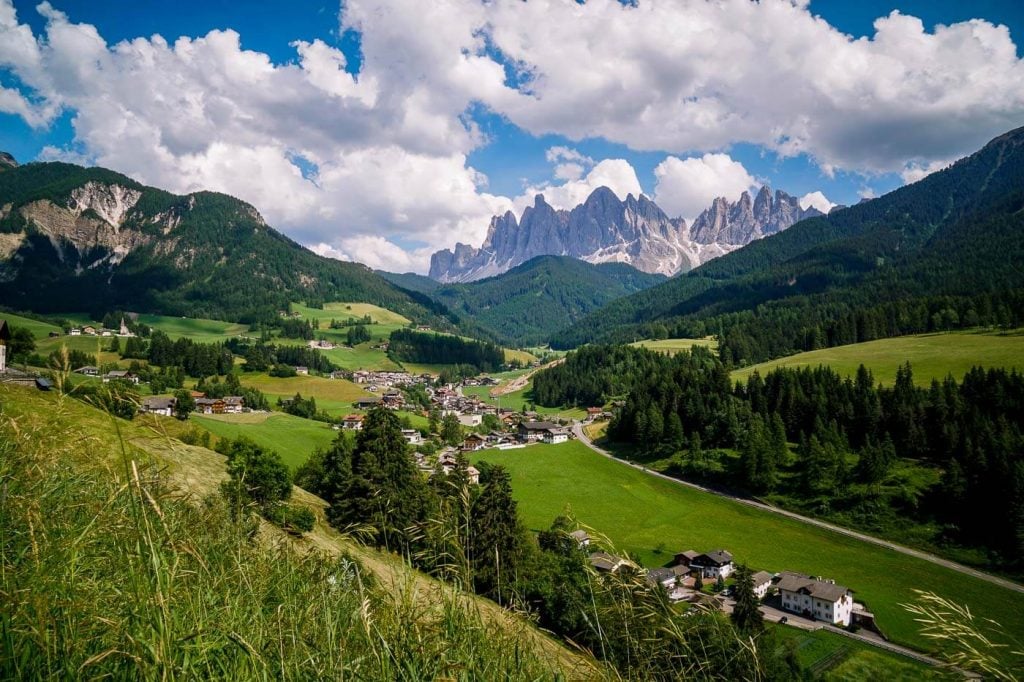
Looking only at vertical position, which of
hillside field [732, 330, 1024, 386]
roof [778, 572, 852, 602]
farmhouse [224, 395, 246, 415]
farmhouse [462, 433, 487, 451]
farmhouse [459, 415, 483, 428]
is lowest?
roof [778, 572, 852, 602]

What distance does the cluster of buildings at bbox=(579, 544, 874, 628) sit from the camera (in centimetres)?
3481

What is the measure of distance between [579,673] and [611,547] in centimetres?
113

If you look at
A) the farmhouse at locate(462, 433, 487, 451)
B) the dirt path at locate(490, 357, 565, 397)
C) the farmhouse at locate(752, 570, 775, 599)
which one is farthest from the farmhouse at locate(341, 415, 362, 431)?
the dirt path at locate(490, 357, 565, 397)

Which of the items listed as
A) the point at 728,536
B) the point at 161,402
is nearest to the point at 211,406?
→ the point at 161,402

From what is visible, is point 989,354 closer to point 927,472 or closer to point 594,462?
point 927,472

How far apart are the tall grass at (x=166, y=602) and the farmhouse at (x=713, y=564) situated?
140 ft

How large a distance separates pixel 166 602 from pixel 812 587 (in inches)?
1689

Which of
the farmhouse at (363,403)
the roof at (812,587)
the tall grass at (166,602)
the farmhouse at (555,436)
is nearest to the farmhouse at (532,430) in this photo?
the farmhouse at (555,436)

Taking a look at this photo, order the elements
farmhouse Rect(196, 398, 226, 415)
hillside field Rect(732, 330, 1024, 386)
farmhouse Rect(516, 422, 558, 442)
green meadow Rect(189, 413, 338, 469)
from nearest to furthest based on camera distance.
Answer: green meadow Rect(189, 413, 338, 469), farmhouse Rect(196, 398, 226, 415), hillside field Rect(732, 330, 1024, 386), farmhouse Rect(516, 422, 558, 442)

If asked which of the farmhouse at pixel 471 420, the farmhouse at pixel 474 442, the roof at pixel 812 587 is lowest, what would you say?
the roof at pixel 812 587

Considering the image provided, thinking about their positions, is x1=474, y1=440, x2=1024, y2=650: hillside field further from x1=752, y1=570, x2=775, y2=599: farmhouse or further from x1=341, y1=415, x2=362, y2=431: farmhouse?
x1=341, y1=415, x2=362, y2=431: farmhouse

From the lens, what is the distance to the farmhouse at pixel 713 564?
41.9m

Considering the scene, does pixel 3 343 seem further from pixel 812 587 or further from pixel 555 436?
pixel 555 436

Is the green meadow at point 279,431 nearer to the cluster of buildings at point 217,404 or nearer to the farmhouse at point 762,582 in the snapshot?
the cluster of buildings at point 217,404
